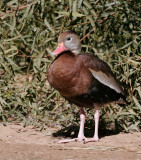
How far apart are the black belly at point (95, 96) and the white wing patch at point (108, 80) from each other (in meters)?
0.04

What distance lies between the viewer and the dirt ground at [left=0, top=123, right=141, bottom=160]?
4582mm

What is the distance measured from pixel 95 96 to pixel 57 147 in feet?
2.65

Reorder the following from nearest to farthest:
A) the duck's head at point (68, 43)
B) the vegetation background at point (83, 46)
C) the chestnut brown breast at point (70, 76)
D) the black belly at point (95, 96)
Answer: the chestnut brown breast at point (70, 76) → the black belly at point (95, 96) → the duck's head at point (68, 43) → the vegetation background at point (83, 46)

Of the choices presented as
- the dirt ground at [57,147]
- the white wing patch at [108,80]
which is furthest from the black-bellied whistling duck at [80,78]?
the dirt ground at [57,147]

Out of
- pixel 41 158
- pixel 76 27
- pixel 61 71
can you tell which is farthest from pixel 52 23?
pixel 41 158

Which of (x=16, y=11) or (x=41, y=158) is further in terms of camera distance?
(x=16, y=11)

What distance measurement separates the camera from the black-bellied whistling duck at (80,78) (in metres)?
5.25

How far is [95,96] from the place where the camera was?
545 centimetres

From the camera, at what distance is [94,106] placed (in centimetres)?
561

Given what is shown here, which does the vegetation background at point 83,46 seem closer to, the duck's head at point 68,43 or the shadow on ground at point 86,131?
the shadow on ground at point 86,131

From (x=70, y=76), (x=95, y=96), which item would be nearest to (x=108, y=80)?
(x=95, y=96)

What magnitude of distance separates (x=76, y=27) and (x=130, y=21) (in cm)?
80

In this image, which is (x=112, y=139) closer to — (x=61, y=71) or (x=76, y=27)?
(x=61, y=71)

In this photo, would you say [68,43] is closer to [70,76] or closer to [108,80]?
[70,76]
